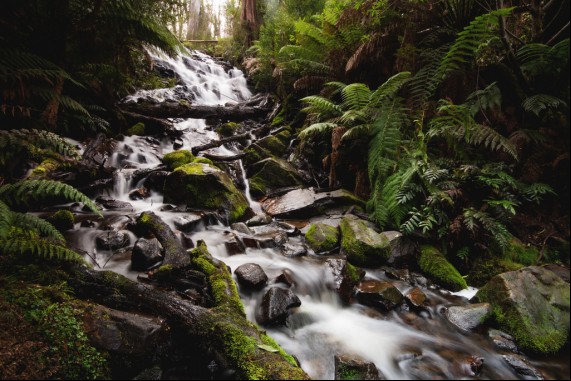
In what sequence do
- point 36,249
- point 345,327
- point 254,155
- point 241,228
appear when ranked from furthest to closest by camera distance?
point 254,155 → point 241,228 → point 345,327 → point 36,249

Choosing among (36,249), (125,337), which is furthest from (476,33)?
Result: (36,249)

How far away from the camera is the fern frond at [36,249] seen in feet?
6.21

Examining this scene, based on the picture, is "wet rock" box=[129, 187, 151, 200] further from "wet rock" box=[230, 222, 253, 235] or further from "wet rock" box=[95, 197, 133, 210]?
"wet rock" box=[230, 222, 253, 235]

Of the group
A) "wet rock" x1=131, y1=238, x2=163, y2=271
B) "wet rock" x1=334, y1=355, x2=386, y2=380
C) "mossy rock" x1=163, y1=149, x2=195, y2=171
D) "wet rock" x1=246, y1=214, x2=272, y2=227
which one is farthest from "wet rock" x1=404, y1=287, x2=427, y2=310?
"mossy rock" x1=163, y1=149, x2=195, y2=171

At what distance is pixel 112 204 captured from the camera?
4363 millimetres

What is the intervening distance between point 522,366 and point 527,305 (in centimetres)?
59

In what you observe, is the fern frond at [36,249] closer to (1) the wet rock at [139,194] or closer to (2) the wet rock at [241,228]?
(2) the wet rock at [241,228]

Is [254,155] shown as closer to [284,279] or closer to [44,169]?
[44,169]

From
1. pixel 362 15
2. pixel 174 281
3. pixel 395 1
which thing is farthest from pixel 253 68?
pixel 174 281

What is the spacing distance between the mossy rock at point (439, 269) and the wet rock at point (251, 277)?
197 cm

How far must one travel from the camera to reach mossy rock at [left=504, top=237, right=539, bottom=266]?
3072 millimetres

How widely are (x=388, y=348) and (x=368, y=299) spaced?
2.03ft

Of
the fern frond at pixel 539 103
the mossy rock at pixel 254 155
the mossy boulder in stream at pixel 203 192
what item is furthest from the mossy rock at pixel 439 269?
the mossy rock at pixel 254 155

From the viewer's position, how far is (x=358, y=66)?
585 cm
